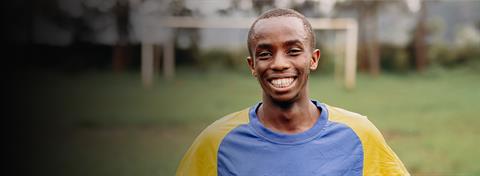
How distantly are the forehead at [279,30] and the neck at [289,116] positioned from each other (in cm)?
21

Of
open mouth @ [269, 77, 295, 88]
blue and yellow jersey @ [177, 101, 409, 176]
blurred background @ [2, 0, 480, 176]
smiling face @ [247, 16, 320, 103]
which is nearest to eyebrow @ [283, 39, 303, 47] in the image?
smiling face @ [247, 16, 320, 103]

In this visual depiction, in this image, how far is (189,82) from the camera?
16625 millimetres

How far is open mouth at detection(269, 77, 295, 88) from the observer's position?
212 centimetres

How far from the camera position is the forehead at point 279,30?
2133 mm

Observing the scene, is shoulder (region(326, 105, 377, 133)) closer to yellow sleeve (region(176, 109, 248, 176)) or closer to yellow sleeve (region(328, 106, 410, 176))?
yellow sleeve (region(328, 106, 410, 176))

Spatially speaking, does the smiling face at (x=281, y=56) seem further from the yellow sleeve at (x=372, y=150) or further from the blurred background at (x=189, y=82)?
the blurred background at (x=189, y=82)

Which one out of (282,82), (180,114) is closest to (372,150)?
(282,82)

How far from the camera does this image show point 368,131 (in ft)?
7.30

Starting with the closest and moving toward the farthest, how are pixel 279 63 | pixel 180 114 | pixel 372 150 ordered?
1. pixel 279 63
2. pixel 372 150
3. pixel 180 114

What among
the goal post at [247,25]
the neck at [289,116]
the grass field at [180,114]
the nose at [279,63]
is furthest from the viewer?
the goal post at [247,25]

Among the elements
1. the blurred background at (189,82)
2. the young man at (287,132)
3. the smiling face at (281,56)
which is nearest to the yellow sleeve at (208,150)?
the young man at (287,132)

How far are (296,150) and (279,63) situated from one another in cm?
28

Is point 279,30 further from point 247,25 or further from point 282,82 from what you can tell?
point 247,25

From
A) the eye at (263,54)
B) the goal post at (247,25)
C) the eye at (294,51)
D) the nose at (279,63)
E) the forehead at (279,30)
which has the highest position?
the forehead at (279,30)
